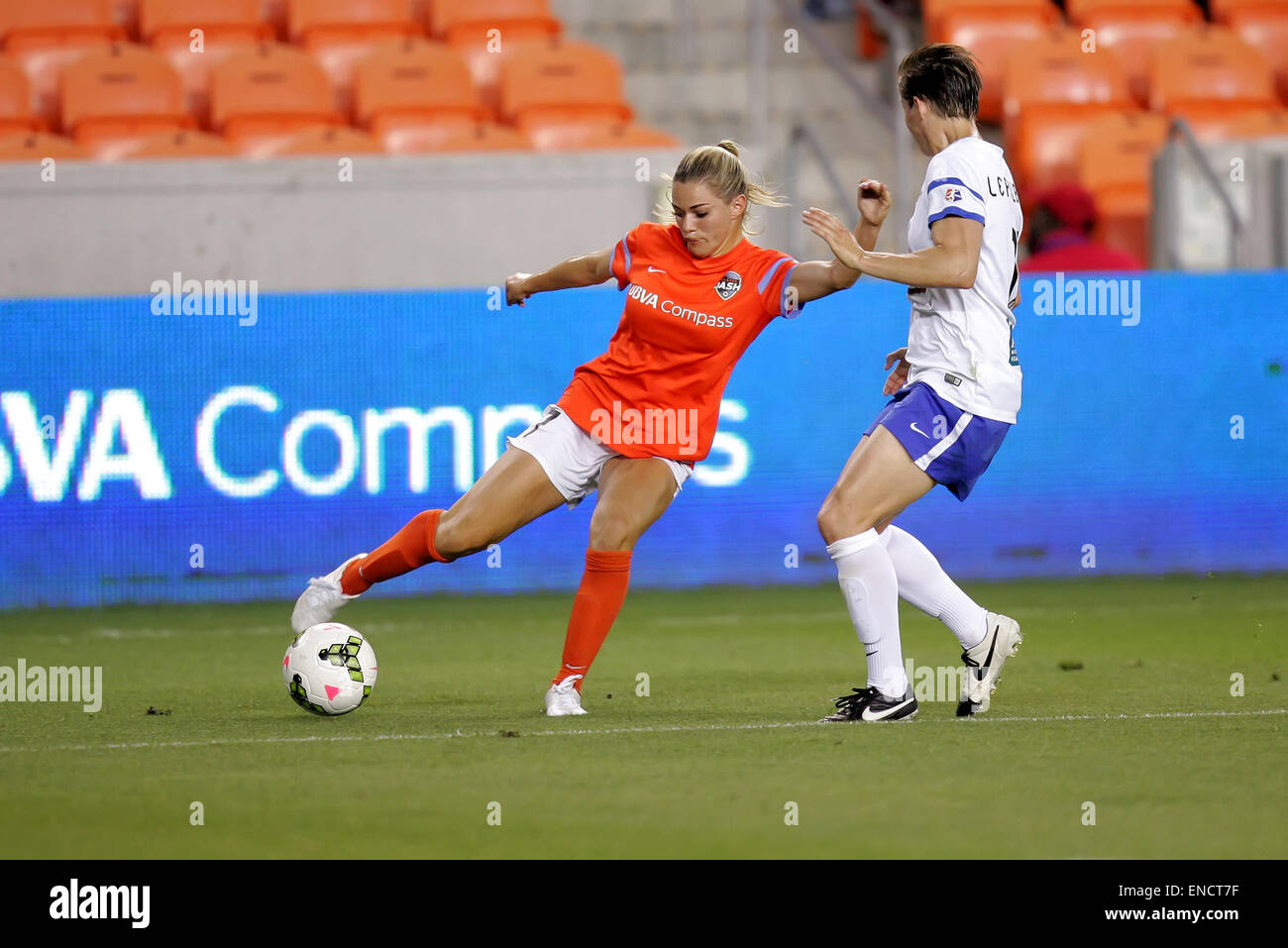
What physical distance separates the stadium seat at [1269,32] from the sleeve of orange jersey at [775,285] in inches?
389

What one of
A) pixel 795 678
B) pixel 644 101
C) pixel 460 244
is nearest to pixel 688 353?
pixel 795 678

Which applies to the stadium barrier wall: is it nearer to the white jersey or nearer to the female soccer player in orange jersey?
the female soccer player in orange jersey

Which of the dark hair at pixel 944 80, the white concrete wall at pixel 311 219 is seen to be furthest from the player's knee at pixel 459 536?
the white concrete wall at pixel 311 219

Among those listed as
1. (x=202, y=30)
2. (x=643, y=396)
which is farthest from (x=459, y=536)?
(x=202, y=30)

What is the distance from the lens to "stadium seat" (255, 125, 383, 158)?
1216 cm

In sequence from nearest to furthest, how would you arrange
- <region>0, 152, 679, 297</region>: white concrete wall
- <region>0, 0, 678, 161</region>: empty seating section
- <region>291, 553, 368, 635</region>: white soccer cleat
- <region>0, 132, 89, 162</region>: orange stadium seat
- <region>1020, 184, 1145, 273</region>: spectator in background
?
<region>291, 553, 368, 635</region>: white soccer cleat
<region>1020, 184, 1145, 273</region>: spectator in background
<region>0, 152, 679, 297</region>: white concrete wall
<region>0, 132, 89, 162</region>: orange stadium seat
<region>0, 0, 678, 161</region>: empty seating section

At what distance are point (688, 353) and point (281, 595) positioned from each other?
14.9ft

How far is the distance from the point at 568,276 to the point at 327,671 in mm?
1533

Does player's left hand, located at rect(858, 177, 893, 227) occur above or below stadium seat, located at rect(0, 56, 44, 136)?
below

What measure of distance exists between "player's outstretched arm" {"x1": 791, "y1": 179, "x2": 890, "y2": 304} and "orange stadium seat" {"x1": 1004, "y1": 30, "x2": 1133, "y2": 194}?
7.70m

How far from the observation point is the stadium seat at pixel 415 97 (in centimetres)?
1291

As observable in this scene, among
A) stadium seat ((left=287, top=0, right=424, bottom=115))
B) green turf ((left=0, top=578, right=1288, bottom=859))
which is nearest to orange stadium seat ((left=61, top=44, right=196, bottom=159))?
stadium seat ((left=287, top=0, right=424, bottom=115))

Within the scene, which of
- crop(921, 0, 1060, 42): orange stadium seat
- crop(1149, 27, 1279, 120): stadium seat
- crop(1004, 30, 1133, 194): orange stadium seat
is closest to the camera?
crop(1004, 30, 1133, 194): orange stadium seat

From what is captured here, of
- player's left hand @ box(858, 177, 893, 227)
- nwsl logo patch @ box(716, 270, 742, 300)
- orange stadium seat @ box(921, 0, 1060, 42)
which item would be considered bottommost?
nwsl logo patch @ box(716, 270, 742, 300)
